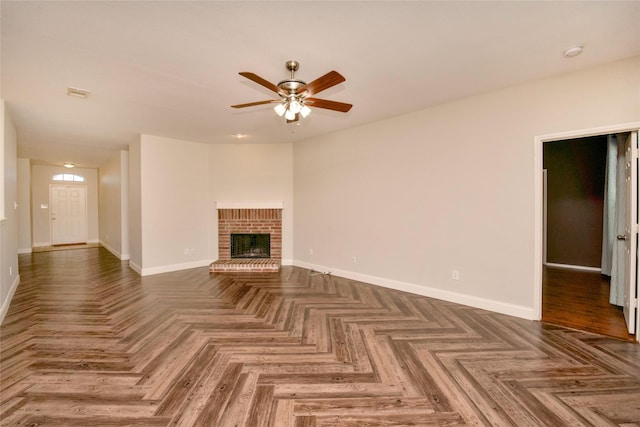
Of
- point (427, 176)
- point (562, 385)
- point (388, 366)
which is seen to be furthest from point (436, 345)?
point (427, 176)

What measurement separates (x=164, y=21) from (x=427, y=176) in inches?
135

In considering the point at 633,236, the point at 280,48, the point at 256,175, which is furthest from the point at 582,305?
the point at 256,175

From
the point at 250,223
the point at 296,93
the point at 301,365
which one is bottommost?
the point at 301,365

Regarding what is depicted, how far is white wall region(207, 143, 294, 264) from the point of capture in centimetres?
616

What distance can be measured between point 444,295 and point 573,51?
294 centimetres

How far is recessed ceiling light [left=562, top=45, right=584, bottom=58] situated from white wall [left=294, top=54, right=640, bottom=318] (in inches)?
18.8

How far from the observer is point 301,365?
2.34 meters

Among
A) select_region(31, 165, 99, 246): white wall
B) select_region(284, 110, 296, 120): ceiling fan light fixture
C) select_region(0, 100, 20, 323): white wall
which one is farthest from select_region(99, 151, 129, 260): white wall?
select_region(284, 110, 296, 120): ceiling fan light fixture

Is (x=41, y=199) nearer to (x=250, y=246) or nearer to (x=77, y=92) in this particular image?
(x=250, y=246)

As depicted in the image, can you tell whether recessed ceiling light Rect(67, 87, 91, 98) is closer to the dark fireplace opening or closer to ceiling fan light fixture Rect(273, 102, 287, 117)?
ceiling fan light fixture Rect(273, 102, 287, 117)

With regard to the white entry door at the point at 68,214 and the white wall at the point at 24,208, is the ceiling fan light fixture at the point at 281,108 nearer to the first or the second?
the white wall at the point at 24,208

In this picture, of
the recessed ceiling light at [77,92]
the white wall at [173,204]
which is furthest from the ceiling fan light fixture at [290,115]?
the white wall at [173,204]

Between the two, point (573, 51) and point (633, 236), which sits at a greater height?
point (573, 51)

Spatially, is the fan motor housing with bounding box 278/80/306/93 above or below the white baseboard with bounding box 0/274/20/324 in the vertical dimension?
above
